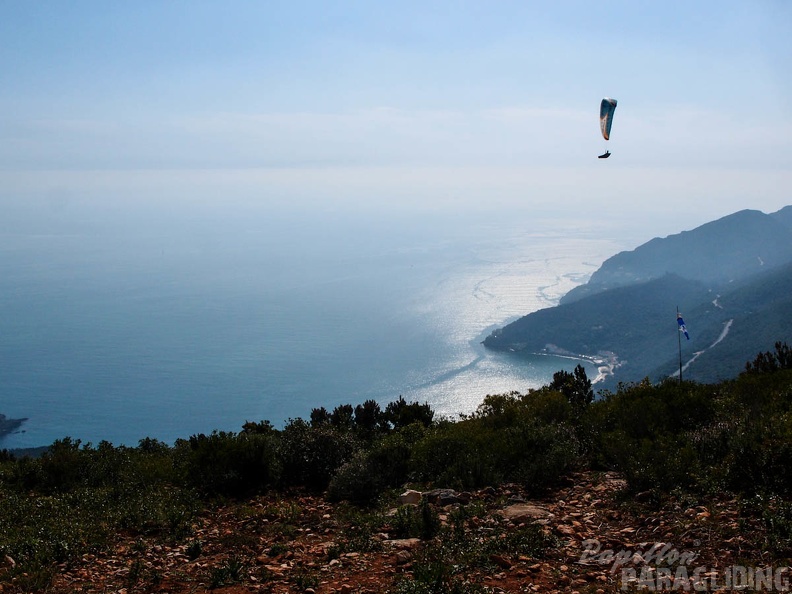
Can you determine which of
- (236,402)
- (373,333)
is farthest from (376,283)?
(236,402)

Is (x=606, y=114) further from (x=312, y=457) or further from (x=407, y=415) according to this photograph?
(x=312, y=457)

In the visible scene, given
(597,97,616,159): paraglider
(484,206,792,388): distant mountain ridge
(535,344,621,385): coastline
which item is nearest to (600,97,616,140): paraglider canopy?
(597,97,616,159): paraglider

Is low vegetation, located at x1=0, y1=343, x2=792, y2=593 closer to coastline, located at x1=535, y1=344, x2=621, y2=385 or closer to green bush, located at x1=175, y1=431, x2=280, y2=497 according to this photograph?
green bush, located at x1=175, y1=431, x2=280, y2=497

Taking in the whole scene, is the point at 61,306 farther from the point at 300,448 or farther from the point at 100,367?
the point at 300,448

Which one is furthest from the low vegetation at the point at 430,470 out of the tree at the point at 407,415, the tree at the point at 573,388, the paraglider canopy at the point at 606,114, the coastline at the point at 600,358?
the coastline at the point at 600,358

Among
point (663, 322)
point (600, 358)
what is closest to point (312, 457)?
point (600, 358)

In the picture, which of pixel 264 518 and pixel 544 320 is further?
pixel 544 320

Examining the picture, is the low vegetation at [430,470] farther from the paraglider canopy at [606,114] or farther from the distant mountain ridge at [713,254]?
the distant mountain ridge at [713,254]
